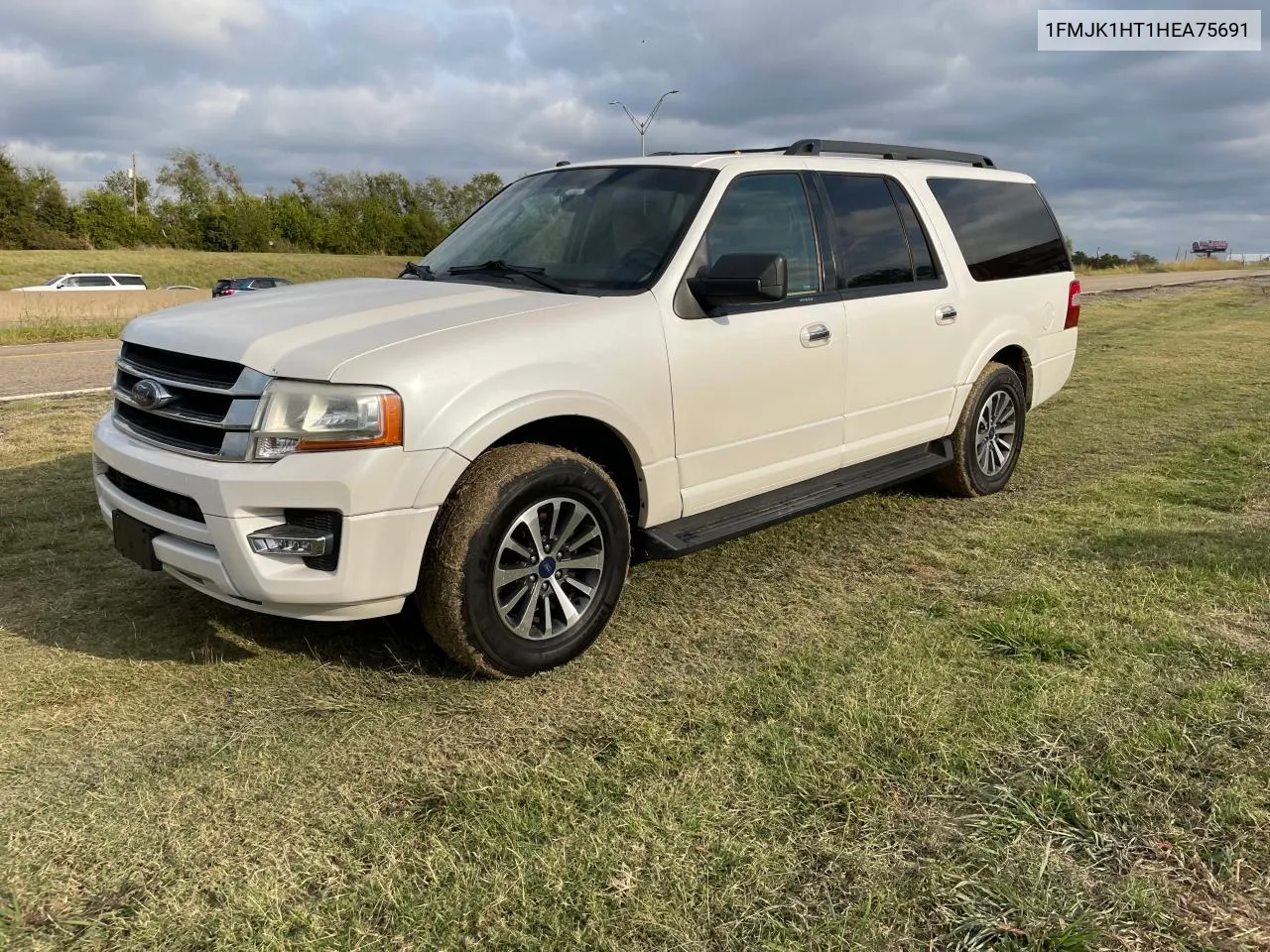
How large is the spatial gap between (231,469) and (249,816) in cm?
108

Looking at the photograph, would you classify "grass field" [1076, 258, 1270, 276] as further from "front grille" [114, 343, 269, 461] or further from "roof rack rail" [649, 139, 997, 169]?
"front grille" [114, 343, 269, 461]

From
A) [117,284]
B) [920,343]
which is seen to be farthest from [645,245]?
[117,284]

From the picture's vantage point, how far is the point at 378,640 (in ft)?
12.3

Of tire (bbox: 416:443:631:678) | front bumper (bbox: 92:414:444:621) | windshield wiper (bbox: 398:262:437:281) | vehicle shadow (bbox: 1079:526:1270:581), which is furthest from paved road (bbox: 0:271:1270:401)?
vehicle shadow (bbox: 1079:526:1270:581)

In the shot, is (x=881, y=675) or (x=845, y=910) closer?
(x=845, y=910)

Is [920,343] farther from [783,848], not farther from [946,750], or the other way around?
[783,848]

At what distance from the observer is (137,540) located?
10.9ft

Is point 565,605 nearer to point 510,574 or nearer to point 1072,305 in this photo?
point 510,574

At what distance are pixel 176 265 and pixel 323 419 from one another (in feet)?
187

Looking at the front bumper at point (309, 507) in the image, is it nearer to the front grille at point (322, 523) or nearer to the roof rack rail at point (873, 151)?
the front grille at point (322, 523)

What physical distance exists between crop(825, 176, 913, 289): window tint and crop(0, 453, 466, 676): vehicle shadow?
276 cm

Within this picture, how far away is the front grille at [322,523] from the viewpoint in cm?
297

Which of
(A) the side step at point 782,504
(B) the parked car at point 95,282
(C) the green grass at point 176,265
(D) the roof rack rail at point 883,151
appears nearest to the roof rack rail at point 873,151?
(D) the roof rack rail at point 883,151

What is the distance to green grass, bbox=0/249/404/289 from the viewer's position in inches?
1750
